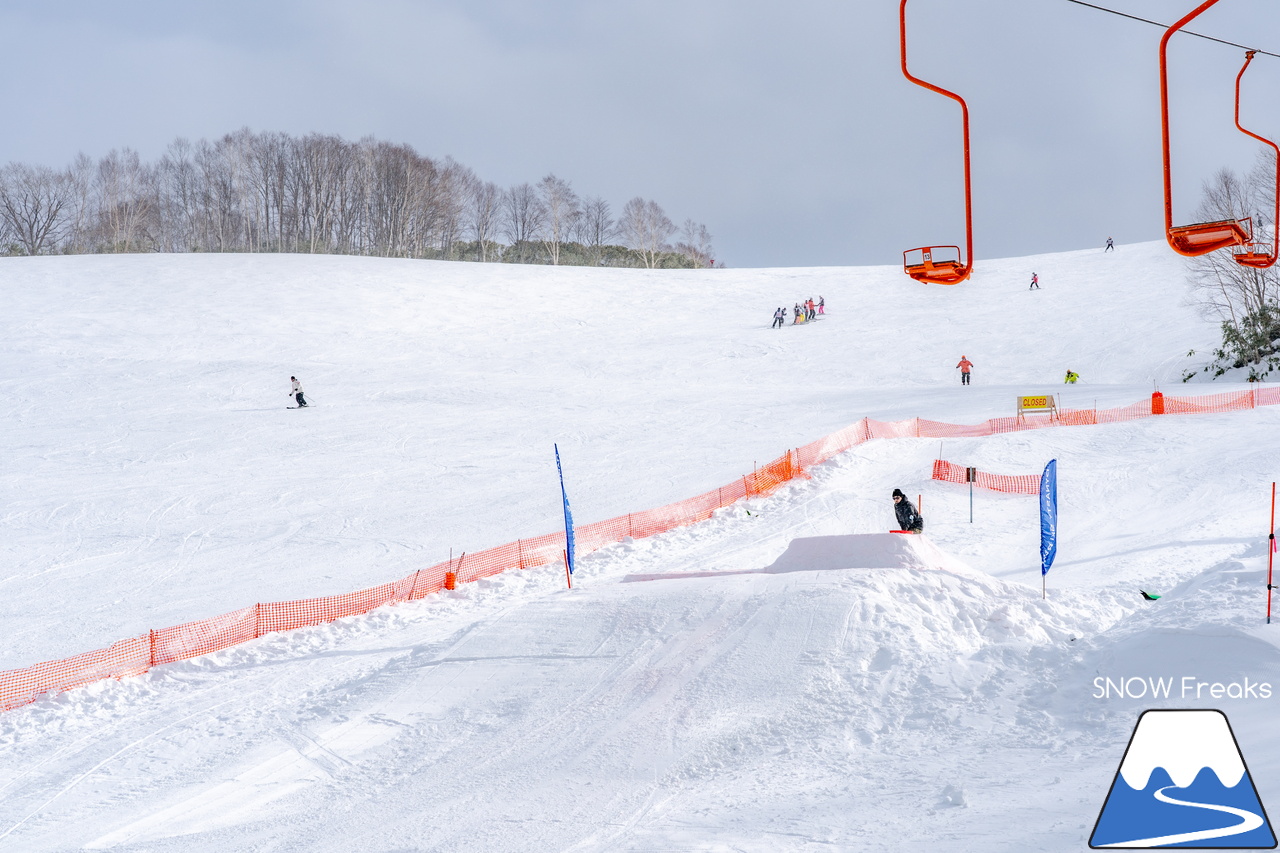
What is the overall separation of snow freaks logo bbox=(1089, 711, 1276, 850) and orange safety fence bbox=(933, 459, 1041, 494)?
44.3ft

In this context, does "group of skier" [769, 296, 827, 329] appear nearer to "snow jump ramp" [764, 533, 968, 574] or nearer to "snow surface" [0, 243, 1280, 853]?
"snow surface" [0, 243, 1280, 853]

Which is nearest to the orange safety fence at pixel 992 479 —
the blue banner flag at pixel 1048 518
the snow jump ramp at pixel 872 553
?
the blue banner flag at pixel 1048 518

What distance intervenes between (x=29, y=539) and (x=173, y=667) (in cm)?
778

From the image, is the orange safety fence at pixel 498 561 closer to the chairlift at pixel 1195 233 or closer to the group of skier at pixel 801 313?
the chairlift at pixel 1195 233

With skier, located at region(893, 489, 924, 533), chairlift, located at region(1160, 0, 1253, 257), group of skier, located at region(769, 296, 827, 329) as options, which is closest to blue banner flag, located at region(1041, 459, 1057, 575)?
A: skier, located at region(893, 489, 924, 533)

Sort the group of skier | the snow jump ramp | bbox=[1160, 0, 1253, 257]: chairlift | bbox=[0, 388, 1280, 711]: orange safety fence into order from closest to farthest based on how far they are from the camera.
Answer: bbox=[1160, 0, 1253, 257]: chairlift
bbox=[0, 388, 1280, 711]: orange safety fence
the snow jump ramp
the group of skier

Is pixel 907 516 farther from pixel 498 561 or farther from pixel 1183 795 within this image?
pixel 1183 795

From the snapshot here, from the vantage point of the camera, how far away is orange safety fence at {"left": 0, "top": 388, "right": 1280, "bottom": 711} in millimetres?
10664

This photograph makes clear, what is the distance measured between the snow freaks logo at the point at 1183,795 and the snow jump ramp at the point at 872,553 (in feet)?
18.6

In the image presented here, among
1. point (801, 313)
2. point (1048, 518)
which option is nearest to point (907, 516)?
point (1048, 518)

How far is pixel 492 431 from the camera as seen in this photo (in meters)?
24.7

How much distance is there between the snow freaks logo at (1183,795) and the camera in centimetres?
480

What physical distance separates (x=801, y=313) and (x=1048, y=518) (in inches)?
1309

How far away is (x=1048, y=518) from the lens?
35.9 ft
